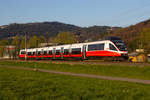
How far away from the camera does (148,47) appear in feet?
296

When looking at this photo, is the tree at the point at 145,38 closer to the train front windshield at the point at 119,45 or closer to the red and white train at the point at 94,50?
the red and white train at the point at 94,50

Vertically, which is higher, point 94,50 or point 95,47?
point 95,47

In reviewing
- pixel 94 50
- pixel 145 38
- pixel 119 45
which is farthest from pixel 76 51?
pixel 145 38

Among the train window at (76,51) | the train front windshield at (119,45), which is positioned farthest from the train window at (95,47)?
the train window at (76,51)

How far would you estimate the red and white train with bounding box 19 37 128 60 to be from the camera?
36600mm

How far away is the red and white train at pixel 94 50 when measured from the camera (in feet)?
120

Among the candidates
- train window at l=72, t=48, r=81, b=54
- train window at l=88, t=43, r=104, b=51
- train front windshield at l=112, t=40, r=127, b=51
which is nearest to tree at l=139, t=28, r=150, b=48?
train window at l=72, t=48, r=81, b=54

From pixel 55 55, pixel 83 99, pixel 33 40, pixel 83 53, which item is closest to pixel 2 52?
pixel 33 40

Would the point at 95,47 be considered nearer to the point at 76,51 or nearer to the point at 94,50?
the point at 94,50

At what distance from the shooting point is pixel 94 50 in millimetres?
41156

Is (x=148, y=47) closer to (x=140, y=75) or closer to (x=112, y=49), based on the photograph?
(x=112, y=49)

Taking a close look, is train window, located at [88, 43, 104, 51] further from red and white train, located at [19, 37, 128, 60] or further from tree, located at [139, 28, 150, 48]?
tree, located at [139, 28, 150, 48]

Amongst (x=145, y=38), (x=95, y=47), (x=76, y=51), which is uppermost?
(x=145, y=38)

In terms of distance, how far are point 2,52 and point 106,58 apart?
108 meters
